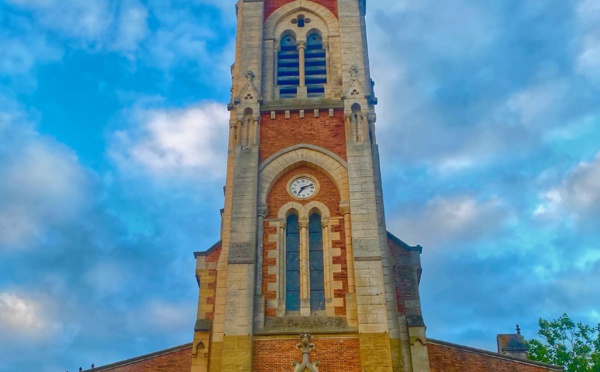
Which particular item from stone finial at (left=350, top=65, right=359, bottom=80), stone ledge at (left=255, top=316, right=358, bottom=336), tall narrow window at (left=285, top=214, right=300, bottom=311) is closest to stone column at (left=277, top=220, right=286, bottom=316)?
tall narrow window at (left=285, top=214, right=300, bottom=311)

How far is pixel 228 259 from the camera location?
19484 millimetres

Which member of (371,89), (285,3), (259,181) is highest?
A: (285,3)

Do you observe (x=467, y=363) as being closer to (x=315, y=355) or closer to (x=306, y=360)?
(x=315, y=355)

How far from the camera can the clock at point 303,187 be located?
21.3 meters

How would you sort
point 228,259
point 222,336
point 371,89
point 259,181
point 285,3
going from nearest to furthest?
1. point 222,336
2. point 228,259
3. point 259,181
4. point 371,89
5. point 285,3

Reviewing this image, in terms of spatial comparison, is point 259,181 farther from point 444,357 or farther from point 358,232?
point 444,357

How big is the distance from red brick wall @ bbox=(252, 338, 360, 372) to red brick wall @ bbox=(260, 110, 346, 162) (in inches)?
258

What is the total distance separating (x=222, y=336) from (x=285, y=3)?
1443 cm

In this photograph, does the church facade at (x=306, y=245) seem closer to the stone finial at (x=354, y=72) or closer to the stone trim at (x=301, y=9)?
the stone finial at (x=354, y=72)

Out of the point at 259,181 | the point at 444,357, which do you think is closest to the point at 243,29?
the point at 259,181

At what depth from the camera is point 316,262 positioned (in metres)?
20.1

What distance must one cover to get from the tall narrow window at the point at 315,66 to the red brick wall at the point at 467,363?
1017 cm

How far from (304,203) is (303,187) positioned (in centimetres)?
68

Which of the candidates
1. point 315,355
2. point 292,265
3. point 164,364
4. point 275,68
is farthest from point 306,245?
point 275,68
